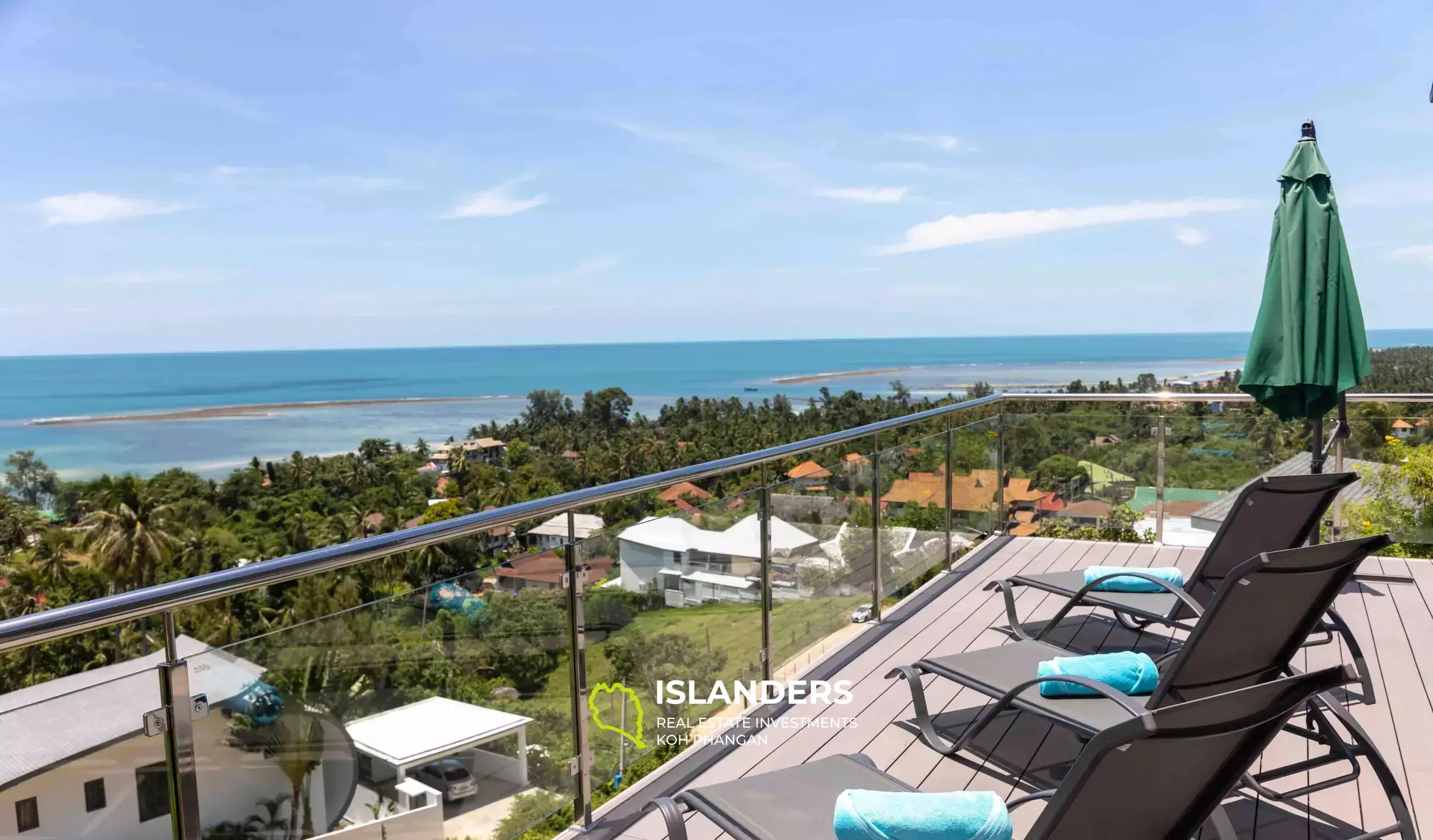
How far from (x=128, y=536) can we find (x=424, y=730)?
4934 centimetres

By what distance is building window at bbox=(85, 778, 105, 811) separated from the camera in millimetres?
1719

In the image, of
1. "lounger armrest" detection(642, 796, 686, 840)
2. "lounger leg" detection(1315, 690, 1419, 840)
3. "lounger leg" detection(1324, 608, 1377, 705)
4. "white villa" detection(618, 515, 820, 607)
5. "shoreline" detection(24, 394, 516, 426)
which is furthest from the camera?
"shoreline" detection(24, 394, 516, 426)

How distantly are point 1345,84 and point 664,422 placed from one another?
153 feet

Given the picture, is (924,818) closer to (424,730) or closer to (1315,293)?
(424,730)

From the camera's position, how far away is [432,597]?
232 cm

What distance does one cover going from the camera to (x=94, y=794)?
1.73 m

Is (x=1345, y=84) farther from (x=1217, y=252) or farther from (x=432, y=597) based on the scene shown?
(x=1217, y=252)

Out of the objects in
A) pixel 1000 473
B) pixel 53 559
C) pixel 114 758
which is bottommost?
pixel 53 559

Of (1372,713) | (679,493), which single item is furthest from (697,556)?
(1372,713)

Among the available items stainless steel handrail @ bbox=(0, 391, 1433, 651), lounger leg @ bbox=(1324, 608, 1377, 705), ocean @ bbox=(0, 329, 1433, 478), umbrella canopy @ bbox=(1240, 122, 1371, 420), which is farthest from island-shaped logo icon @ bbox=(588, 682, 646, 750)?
ocean @ bbox=(0, 329, 1433, 478)

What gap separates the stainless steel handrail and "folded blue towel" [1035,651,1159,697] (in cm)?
128

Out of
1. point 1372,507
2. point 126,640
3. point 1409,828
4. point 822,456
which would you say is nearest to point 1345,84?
point 1372,507

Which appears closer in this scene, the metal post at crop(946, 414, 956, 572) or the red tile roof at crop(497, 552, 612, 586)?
the red tile roof at crop(497, 552, 612, 586)

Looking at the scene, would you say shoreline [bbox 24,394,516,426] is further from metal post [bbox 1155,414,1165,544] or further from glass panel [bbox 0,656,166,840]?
glass panel [bbox 0,656,166,840]
